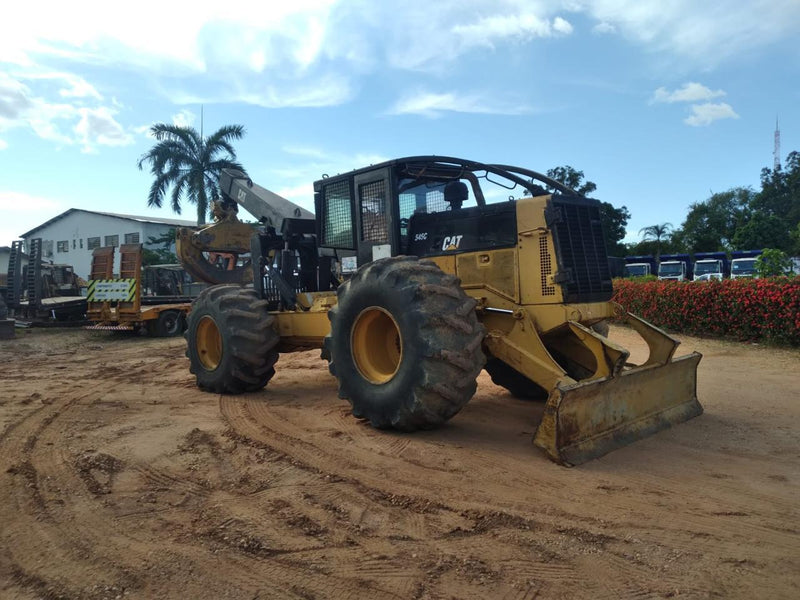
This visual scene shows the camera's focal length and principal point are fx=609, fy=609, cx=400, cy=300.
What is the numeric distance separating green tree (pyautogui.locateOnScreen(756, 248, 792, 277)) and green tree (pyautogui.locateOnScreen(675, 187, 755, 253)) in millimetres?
34412

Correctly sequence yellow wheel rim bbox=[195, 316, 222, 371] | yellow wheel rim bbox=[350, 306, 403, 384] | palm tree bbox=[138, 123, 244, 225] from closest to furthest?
yellow wheel rim bbox=[350, 306, 403, 384]
yellow wheel rim bbox=[195, 316, 222, 371]
palm tree bbox=[138, 123, 244, 225]

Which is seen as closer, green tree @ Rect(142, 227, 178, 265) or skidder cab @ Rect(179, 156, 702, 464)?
skidder cab @ Rect(179, 156, 702, 464)

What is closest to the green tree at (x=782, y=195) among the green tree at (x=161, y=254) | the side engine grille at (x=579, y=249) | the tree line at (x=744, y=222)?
the tree line at (x=744, y=222)

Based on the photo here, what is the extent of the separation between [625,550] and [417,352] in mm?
2221

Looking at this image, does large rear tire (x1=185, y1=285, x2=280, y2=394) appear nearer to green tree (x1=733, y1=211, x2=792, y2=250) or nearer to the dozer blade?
the dozer blade

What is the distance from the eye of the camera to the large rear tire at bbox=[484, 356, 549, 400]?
7.08m

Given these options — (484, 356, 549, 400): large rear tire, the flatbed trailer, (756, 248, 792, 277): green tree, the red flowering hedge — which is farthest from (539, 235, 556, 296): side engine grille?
the flatbed trailer

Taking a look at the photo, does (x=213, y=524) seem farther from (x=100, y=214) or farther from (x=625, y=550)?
(x=100, y=214)

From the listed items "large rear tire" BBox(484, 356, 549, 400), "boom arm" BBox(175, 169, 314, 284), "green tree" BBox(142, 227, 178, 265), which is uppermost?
"green tree" BBox(142, 227, 178, 265)

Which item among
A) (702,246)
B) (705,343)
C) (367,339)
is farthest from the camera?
(702,246)

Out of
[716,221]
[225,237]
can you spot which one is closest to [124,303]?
[225,237]

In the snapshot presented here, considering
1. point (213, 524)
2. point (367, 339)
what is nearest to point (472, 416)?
point (367, 339)

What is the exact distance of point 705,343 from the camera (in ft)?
39.9

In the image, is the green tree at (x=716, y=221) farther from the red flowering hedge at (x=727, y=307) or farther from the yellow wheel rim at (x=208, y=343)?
the yellow wheel rim at (x=208, y=343)
